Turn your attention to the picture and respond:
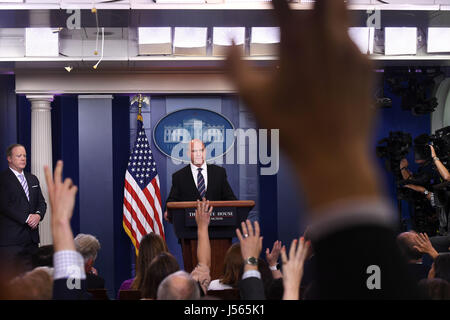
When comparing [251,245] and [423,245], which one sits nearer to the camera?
[251,245]

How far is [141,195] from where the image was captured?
257 inches

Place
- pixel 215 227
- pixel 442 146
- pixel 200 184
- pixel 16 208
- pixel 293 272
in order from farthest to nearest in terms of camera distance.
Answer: pixel 442 146, pixel 16 208, pixel 200 184, pixel 215 227, pixel 293 272

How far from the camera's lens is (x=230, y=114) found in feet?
23.1

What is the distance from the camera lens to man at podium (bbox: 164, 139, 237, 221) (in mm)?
5039

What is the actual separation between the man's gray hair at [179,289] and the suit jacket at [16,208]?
3.47 metres

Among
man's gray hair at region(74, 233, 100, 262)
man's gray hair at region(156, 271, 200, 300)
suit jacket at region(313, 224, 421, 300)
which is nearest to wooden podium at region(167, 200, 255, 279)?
man's gray hair at region(74, 233, 100, 262)

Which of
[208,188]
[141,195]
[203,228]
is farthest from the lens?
[141,195]

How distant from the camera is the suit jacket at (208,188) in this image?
504 centimetres

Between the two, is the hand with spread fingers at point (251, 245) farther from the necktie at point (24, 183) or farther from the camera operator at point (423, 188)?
the camera operator at point (423, 188)

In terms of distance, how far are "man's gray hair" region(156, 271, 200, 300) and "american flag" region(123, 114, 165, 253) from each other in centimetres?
436

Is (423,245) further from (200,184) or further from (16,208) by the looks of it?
(16,208)

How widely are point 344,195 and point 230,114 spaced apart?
662cm

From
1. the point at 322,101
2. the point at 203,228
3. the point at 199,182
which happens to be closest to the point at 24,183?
the point at 199,182

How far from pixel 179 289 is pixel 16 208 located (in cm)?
365
